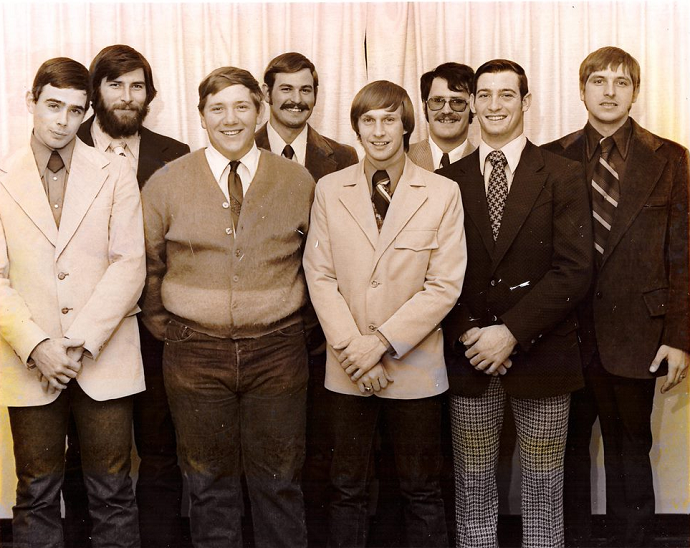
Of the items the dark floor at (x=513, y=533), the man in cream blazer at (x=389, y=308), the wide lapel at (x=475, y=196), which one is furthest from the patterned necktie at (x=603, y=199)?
the dark floor at (x=513, y=533)

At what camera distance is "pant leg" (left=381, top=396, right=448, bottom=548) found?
2.89 m

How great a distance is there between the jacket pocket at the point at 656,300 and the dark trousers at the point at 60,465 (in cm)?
214

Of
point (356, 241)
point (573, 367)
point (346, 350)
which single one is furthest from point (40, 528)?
point (573, 367)

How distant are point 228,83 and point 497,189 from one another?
113 centimetres

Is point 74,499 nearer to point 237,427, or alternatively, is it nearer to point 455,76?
point 237,427

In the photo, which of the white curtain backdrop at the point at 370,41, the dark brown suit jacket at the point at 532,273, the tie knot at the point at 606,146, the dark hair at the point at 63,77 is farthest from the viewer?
the white curtain backdrop at the point at 370,41

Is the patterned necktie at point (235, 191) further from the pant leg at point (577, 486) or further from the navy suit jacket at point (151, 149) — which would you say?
the pant leg at point (577, 486)

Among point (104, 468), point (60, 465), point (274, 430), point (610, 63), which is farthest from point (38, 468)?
point (610, 63)

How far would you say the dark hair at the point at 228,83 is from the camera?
302cm

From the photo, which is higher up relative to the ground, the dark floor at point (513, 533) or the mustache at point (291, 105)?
the mustache at point (291, 105)

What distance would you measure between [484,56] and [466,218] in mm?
758

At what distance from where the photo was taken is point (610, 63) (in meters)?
3.16

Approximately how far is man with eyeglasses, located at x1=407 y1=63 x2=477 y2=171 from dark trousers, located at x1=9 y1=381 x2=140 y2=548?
1.61 m

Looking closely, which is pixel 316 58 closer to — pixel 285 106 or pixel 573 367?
pixel 285 106
